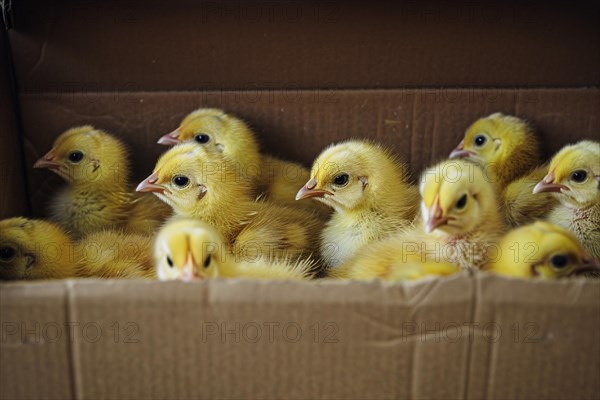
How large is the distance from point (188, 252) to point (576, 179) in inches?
40.8

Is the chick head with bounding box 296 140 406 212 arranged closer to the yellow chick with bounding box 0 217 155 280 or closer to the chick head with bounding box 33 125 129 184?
the yellow chick with bounding box 0 217 155 280

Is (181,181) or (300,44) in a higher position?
(300,44)

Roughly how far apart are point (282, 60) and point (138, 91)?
18.1 inches

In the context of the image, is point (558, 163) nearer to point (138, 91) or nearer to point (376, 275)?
point (376, 275)

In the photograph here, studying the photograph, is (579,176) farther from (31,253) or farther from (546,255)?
(31,253)

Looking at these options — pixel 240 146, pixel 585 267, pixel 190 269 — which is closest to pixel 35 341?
pixel 190 269

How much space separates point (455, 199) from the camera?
4.13ft

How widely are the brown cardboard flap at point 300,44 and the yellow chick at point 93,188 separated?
0.20m

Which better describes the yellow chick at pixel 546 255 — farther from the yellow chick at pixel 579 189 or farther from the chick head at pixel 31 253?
the chick head at pixel 31 253

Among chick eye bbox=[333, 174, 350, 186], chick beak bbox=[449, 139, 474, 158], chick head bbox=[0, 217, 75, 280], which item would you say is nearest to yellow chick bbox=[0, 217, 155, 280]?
chick head bbox=[0, 217, 75, 280]

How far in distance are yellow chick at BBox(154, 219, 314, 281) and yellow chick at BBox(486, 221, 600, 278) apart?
0.48 meters

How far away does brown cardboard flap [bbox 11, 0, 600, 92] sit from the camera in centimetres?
173

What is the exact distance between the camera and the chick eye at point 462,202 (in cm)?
127

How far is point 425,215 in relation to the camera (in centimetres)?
130
